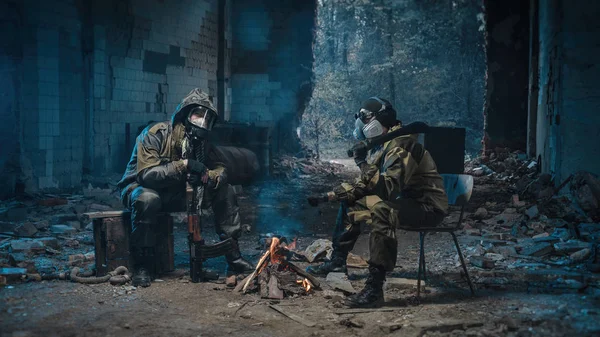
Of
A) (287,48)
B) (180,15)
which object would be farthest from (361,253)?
(287,48)

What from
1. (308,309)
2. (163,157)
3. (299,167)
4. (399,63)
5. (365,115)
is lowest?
(308,309)

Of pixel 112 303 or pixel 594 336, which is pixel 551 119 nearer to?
pixel 594 336

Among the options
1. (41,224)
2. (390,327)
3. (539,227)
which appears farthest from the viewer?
(41,224)

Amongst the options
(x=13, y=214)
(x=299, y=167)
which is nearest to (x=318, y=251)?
(x=13, y=214)

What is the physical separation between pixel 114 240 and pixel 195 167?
1037 mm

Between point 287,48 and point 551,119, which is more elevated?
point 287,48

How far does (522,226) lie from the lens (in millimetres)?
8008

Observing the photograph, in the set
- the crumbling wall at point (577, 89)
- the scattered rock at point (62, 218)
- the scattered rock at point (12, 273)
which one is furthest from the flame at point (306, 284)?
the crumbling wall at point (577, 89)

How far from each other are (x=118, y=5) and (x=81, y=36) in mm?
1407

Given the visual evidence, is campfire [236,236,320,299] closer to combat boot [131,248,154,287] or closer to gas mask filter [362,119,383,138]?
combat boot [131,248,154,287]

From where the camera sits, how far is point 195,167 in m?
5.61

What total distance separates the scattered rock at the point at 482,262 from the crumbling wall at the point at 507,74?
11.3m

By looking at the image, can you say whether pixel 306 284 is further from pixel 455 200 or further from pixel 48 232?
pixel 48 232

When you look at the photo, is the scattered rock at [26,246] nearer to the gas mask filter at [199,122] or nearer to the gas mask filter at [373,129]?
the gas mask filter at [199,122]
